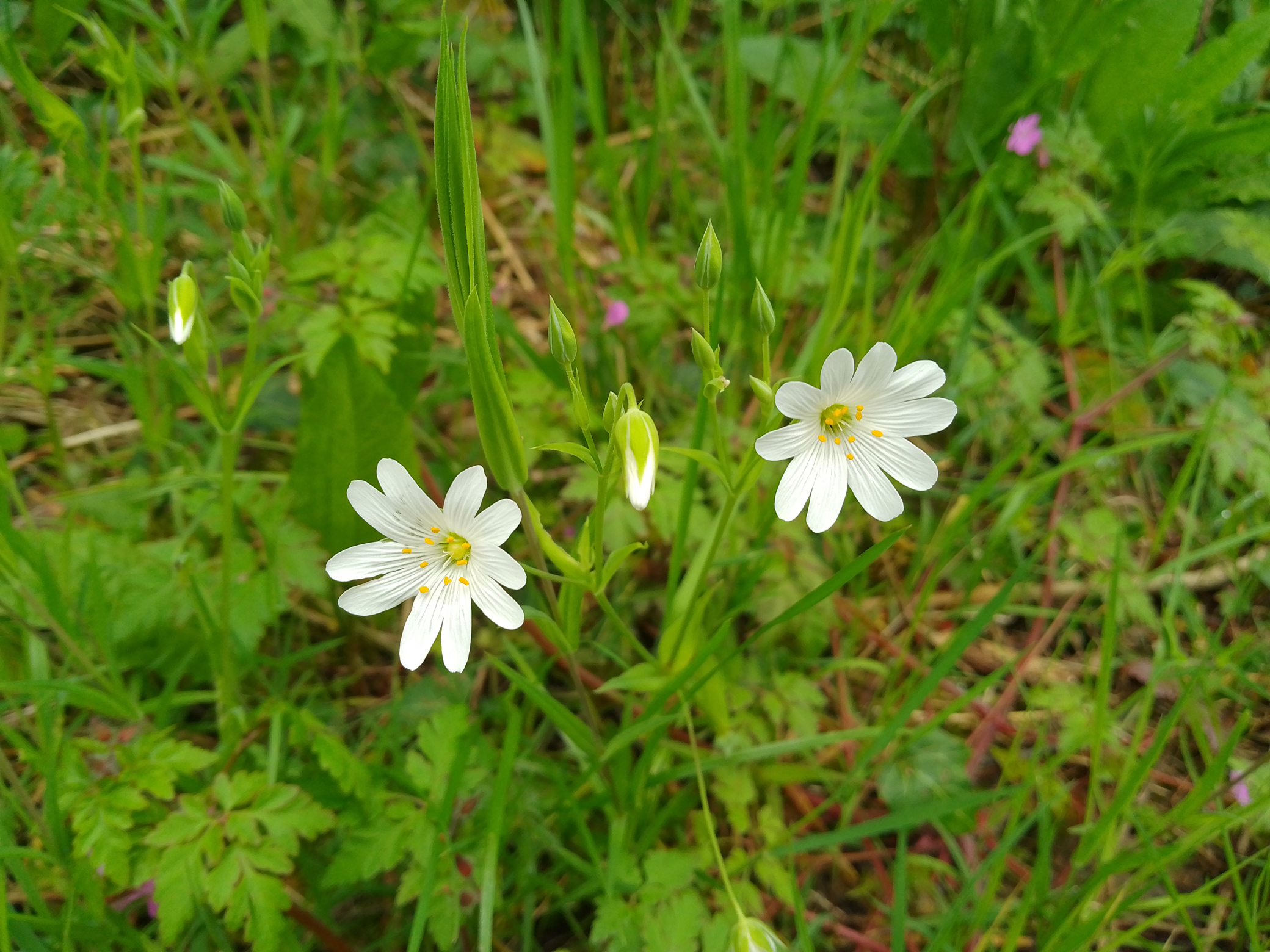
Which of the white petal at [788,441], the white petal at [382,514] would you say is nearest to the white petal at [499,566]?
the white petal at [382,514]

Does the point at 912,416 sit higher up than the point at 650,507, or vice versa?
the point at 912,416

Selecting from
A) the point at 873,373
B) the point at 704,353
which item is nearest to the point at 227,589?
the point at 704,353

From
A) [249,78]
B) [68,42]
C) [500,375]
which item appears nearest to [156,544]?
[500,375]

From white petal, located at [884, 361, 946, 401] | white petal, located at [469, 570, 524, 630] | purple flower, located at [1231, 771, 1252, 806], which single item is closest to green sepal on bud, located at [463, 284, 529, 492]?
white petal, located at [469, 570, 524, 630]

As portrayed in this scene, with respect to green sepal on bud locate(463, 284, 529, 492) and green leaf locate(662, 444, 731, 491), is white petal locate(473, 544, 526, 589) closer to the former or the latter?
green sepal on bud locate(463, 284, 529, 492)

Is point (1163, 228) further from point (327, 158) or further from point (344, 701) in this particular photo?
point (344, 701)

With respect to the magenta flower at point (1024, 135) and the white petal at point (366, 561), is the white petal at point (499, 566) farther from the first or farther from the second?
the magenta flower at point (1024, 135)

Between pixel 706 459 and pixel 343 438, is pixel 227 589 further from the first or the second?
pixel 706 459
